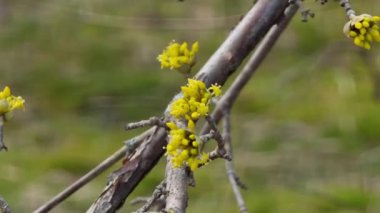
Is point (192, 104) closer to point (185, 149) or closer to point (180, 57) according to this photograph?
point (185, 149)

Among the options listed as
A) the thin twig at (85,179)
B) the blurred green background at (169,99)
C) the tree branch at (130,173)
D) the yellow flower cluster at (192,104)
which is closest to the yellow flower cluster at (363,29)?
the yellow flower cluster at (192,104)

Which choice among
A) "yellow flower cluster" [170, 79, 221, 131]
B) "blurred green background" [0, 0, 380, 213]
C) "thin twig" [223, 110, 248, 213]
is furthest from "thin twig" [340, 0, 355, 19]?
"blurred green background" [0, 0, 380, 213]

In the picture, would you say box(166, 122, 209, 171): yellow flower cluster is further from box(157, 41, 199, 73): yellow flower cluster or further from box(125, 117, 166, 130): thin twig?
box(157, 41, 199, 73): yellow flower cluster

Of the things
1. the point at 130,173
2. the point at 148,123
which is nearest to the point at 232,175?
the point at 130,173

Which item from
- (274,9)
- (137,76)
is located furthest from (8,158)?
(274,9)

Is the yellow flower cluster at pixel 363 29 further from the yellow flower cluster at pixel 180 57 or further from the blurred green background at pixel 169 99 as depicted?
the blurred green background at pixel 169 99
